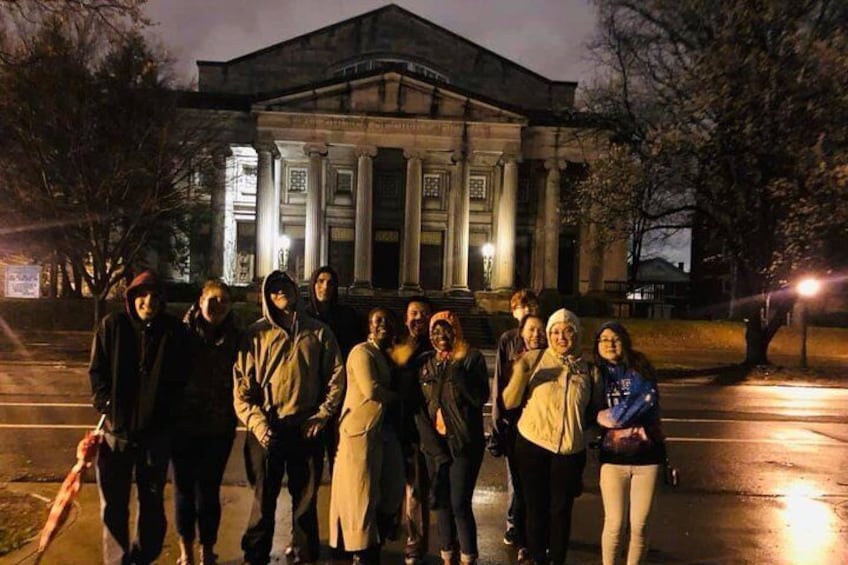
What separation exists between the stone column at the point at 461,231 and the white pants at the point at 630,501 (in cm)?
3334

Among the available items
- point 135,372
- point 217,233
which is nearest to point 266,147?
point 217,233

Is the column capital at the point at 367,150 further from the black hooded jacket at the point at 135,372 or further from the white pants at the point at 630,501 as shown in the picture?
the white pants at the point at 630,501

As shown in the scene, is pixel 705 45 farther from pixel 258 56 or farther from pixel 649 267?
pixel 649 267

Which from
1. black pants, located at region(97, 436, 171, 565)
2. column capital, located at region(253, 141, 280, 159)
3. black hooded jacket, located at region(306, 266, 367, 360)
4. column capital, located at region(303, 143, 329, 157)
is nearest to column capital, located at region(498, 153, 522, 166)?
column capital, located at region(303, 143, 329, 157)

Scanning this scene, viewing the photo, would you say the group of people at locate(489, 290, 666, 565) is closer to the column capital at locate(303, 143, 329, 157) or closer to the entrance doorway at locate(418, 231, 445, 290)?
the column capital at locate(303, 143, 329, 157)

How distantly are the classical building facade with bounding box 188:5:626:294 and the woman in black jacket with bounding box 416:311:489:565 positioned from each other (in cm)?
2897

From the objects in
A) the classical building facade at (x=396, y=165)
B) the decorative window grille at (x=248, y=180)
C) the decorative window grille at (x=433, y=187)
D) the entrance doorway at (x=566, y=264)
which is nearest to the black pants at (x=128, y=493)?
the classical building facade at (x=396, y=165)

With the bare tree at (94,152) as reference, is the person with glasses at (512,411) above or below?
below

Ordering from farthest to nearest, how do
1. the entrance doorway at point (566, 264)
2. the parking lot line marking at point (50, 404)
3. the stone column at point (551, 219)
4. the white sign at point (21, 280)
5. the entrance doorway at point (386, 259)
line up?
the entrance doorway at point (566, 264), the entrance doorway at point (386, 259), the stone column at point (551, 219), the white sign at point (21, 280), the parking lot line marking at point (50, 404)

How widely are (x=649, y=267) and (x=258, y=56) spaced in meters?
49.9

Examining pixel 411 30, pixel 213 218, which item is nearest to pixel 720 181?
pixel 213 218

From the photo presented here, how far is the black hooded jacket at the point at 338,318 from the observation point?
5852 millimetres

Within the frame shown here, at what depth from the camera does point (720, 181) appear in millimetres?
19125

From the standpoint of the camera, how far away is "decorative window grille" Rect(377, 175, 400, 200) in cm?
4288
